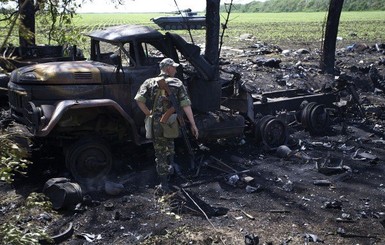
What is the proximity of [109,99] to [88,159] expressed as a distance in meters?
0.93

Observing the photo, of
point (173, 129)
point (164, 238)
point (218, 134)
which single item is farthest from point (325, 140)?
point (164, 238)

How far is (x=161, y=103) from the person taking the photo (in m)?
6.63

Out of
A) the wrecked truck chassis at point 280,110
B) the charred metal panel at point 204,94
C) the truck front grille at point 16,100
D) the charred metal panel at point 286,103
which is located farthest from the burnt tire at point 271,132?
the truck front grille at point 16,100

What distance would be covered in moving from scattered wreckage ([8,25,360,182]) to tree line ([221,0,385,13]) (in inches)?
2381

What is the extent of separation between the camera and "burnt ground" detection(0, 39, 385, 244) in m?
5.59

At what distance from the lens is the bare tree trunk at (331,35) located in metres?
16.0

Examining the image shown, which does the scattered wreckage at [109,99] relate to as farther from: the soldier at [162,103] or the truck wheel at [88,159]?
the soldier at [162,103]

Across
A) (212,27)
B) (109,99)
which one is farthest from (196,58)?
(212,27)

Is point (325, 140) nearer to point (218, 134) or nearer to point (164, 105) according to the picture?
point (218, 134)

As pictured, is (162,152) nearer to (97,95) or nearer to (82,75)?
(97,95)

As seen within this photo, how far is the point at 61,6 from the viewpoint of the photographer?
38.5ft

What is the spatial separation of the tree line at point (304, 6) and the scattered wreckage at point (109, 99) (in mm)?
60477

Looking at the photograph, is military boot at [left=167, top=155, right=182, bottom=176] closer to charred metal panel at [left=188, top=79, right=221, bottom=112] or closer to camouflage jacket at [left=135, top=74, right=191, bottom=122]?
camouflage jacket at [left=135, top=74, right=191, bottom=122]

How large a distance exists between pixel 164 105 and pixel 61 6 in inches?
248
